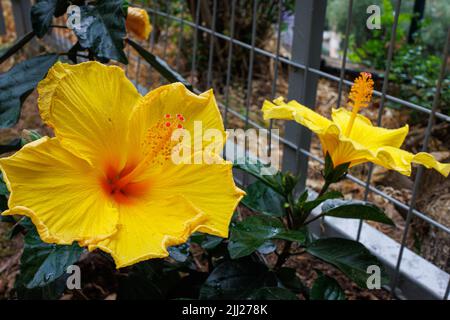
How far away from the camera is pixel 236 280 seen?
48.2 inches

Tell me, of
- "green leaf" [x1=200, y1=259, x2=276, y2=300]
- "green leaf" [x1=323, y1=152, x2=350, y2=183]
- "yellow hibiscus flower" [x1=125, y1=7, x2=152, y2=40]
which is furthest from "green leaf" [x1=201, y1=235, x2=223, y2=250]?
"yellow hibiscus flower" [x1=125, y1=7, x2=152, y2=40]

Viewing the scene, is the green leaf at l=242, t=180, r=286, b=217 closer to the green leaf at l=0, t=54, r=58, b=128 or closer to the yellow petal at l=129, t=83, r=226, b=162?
the yellow petal at l=129, t=83, r=226, b=162

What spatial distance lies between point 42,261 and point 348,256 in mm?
634

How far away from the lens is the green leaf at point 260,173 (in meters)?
1.25

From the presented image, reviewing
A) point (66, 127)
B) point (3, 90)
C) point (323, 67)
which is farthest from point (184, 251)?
point (323, 67)

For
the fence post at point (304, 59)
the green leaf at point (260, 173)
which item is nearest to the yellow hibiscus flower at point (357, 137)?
the green leaf at point (260, 173)

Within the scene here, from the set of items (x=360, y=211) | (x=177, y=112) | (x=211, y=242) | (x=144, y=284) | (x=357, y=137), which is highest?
(x=177, y=112)

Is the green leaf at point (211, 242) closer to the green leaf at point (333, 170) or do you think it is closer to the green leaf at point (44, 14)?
the green leaf at point (333, 170)

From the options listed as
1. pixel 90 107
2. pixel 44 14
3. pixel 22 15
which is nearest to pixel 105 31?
pixel 44 14

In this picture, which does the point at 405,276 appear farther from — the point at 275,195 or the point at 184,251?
the point at 184,251

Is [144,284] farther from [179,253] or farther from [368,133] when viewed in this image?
[368,133]

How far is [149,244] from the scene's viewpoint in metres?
0.86

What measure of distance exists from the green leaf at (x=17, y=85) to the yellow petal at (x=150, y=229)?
22.4 inches

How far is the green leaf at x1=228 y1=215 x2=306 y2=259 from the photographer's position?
1115mm
